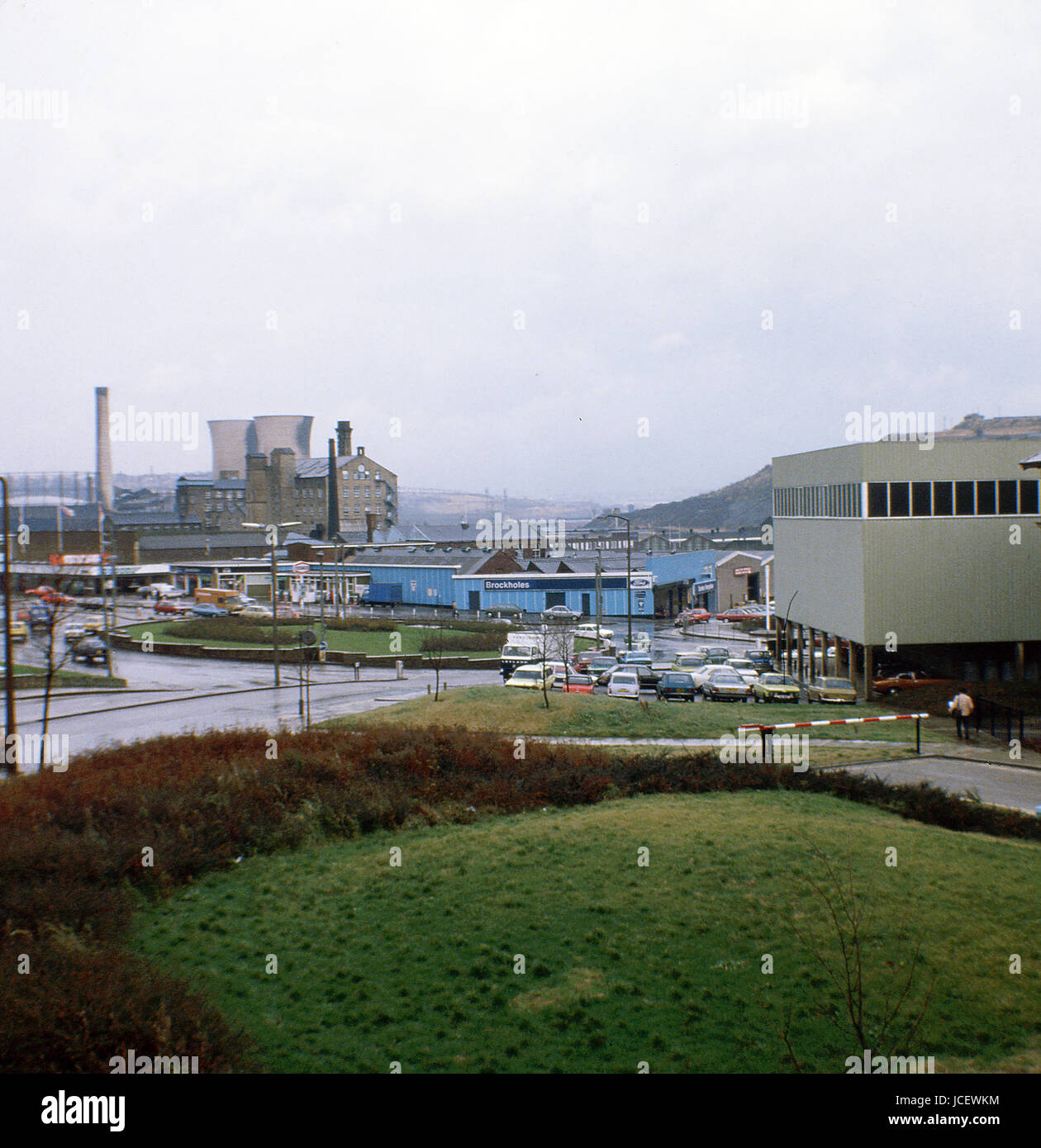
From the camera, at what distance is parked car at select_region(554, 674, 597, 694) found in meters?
32.9

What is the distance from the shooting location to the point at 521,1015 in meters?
7.08

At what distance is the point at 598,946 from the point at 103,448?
382ft

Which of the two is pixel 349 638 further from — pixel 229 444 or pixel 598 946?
pixel 229 444

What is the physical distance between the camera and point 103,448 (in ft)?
368

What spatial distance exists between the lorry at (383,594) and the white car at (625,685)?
43138 millimetres

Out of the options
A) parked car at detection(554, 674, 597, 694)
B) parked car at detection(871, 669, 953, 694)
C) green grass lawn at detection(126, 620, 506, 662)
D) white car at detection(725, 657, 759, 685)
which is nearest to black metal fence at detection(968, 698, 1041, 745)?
parked car at detection(871, 669, 953, 694)

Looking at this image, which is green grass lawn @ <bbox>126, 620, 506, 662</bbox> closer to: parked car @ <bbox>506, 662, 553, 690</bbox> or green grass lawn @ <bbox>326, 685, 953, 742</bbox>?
parked car @ <bbox>506, 662, 553, 690</bbox>

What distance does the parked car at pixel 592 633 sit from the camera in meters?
52.7

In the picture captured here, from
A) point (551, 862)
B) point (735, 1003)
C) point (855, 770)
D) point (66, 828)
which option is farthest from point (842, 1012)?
point (855, 770)

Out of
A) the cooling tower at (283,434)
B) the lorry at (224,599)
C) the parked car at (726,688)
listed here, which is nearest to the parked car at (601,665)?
the parked car at (726,688)

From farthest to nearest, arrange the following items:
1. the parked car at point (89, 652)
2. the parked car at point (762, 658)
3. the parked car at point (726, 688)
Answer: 1. the parked car at point (762, 658)
2. the parked car at point (89, 652)
3. the parked car at point (726, 688)

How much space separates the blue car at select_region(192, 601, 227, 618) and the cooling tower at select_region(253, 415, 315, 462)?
7094 cm

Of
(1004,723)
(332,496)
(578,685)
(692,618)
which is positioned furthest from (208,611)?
(332,496)

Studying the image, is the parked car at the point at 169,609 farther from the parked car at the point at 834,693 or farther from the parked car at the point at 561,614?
the parked car at the point at 834,693
